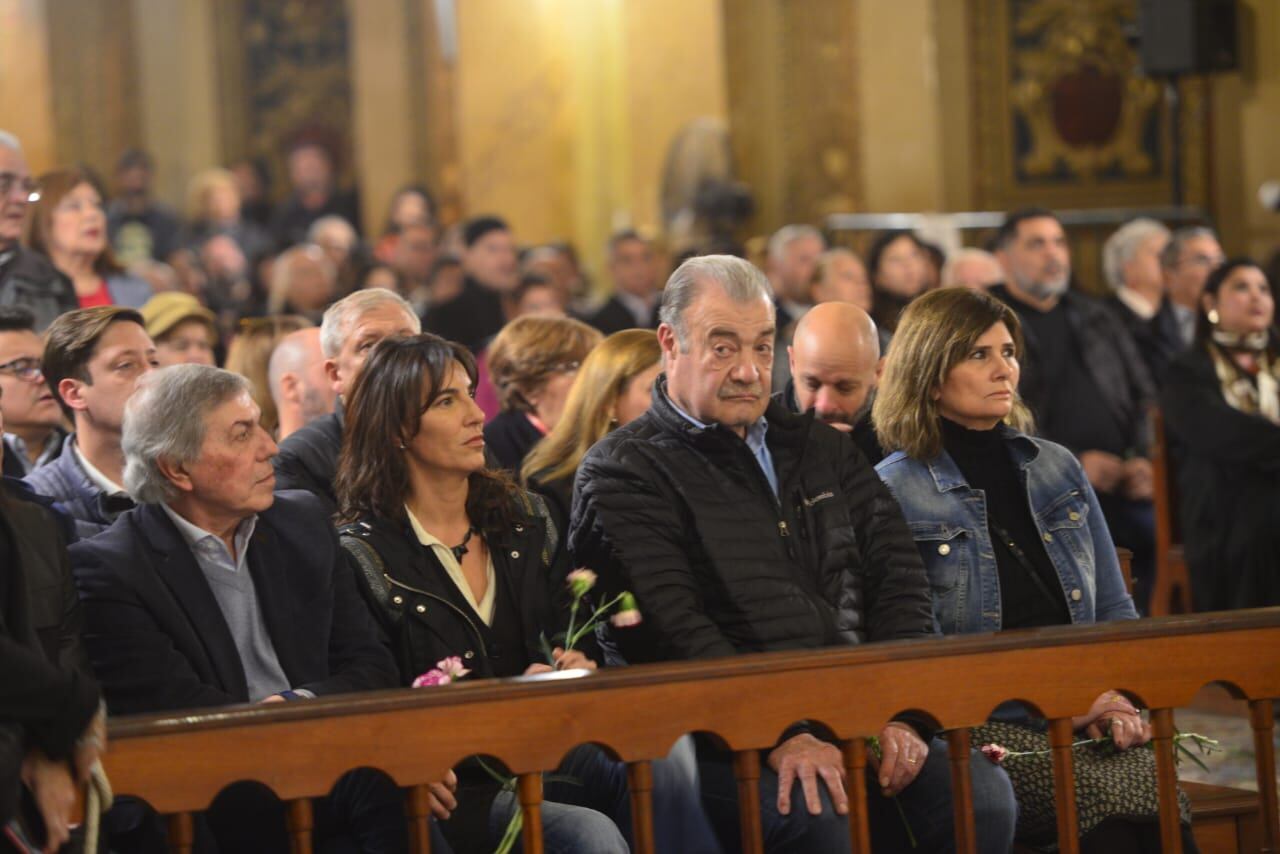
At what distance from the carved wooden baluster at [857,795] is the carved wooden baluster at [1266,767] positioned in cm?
71

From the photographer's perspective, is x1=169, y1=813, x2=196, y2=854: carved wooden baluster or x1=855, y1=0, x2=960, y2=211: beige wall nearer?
x1=169, y1=813, x2=196, y2=854: carved wooden baluster

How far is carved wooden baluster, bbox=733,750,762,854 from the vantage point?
130 inches

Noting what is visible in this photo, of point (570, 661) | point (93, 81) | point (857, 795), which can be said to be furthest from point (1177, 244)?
point (93, 81)

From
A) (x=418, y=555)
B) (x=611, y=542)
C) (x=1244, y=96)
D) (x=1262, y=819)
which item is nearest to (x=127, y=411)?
(x=418, y=555)

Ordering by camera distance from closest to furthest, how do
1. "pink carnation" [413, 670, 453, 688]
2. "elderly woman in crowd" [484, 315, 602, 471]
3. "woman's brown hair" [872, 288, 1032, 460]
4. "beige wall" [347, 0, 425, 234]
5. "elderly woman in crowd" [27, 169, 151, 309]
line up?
"pink carnation" [413, 670, 453, 688] < "woman's brown hair" [872, 288, 1032, 460] < "elderly woman in crowd" [484, 315, 602, 471] < "elderly woman in crowd" [27, 169, 151, 309] < "beige wall" [347, 0, 425, 234]

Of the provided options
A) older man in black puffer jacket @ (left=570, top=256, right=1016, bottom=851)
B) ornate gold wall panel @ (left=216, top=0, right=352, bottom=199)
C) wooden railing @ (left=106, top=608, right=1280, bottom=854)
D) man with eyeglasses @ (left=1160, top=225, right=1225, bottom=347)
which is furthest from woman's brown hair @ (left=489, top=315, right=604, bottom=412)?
ornate gold wall panel @ (left=216, top=0, right=352, bottom=199)

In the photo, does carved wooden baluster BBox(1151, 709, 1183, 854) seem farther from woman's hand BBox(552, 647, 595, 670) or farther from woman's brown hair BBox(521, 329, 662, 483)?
woman's brown hair BBox(521, 329, 662, 483)

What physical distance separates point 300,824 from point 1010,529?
178 centimetres

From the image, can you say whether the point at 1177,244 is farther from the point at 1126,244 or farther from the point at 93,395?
the point at 93,395

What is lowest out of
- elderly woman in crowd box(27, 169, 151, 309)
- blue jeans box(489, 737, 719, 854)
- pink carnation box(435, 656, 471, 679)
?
blue jeans box(489, 737, 719, 854)

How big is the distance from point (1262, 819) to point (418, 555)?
5.48 ft

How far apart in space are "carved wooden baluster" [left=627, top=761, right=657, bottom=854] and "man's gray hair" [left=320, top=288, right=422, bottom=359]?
77.2 inches

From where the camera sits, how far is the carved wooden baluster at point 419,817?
316 centimetres

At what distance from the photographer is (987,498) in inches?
167
